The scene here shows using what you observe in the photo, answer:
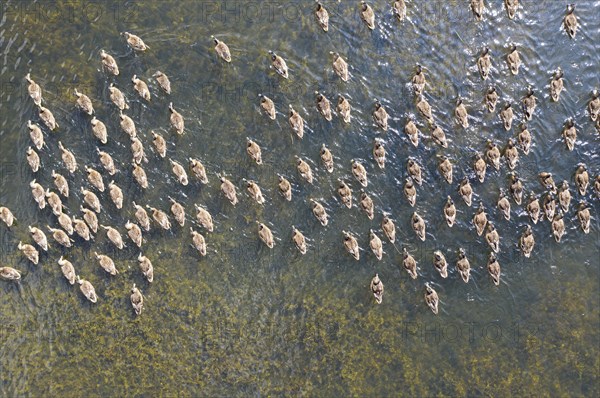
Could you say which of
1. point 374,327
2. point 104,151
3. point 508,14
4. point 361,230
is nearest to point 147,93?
point 104,151

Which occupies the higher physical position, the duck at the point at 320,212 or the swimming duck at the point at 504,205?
the swimming duck at the point at 504,205

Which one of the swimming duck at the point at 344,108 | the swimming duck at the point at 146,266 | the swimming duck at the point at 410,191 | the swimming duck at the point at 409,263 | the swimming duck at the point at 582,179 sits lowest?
the swimming duck at the point at 146,266

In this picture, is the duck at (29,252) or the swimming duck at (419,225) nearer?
the duck at (29,252)

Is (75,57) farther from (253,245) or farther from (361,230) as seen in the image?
(361,230)

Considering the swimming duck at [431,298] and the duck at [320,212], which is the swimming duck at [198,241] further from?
the swimming duck at [431,298]

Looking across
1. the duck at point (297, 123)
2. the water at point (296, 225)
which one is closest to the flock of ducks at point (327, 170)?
the duck at point (297, 123)

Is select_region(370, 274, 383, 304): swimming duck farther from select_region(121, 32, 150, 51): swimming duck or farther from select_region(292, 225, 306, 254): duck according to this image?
select_region(121, 32, 150, 51): swimming duck
